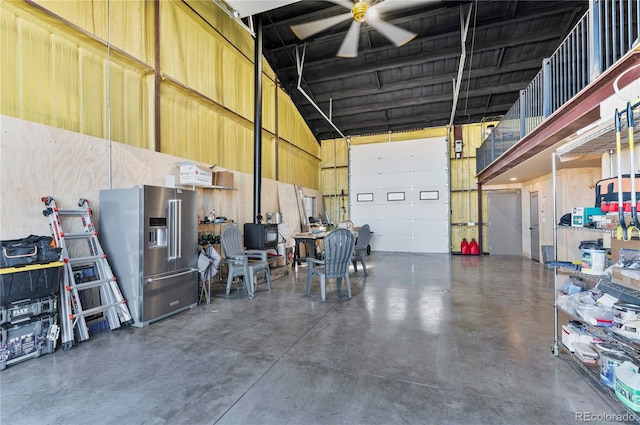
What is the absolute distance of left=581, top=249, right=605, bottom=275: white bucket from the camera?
225 centimetres

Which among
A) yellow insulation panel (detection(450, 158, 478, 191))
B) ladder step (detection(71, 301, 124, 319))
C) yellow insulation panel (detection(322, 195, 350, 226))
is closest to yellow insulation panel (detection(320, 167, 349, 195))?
yellow insulation panel (detection(322, 195, 350, 226))

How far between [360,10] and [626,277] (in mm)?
3916

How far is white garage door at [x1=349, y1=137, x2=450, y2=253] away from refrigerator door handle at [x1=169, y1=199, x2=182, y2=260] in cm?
794

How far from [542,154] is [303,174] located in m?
7.02

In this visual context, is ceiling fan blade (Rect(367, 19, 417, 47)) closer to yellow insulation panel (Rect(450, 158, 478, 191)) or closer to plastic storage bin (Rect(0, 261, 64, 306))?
plastic storage bin (Rect(0, 261, 64, 306))

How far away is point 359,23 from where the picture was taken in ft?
13.6

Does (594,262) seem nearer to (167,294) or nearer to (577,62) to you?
(577,62)

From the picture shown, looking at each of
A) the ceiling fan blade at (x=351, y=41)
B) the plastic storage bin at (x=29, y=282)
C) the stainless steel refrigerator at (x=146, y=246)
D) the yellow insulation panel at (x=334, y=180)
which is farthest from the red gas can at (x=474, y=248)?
the plastic storage bin at (x=29, y=282)

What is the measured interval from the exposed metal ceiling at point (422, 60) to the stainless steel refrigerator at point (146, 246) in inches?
184

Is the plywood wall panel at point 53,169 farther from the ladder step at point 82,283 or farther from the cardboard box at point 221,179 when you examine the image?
the cardboard box at point 221,179

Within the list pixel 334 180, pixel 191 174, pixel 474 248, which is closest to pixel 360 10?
pixel 191 174

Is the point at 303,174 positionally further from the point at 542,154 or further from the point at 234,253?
the point at 542,154

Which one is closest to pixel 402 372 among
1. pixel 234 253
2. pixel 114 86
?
pixel 234 253

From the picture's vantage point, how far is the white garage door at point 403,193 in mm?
10086
